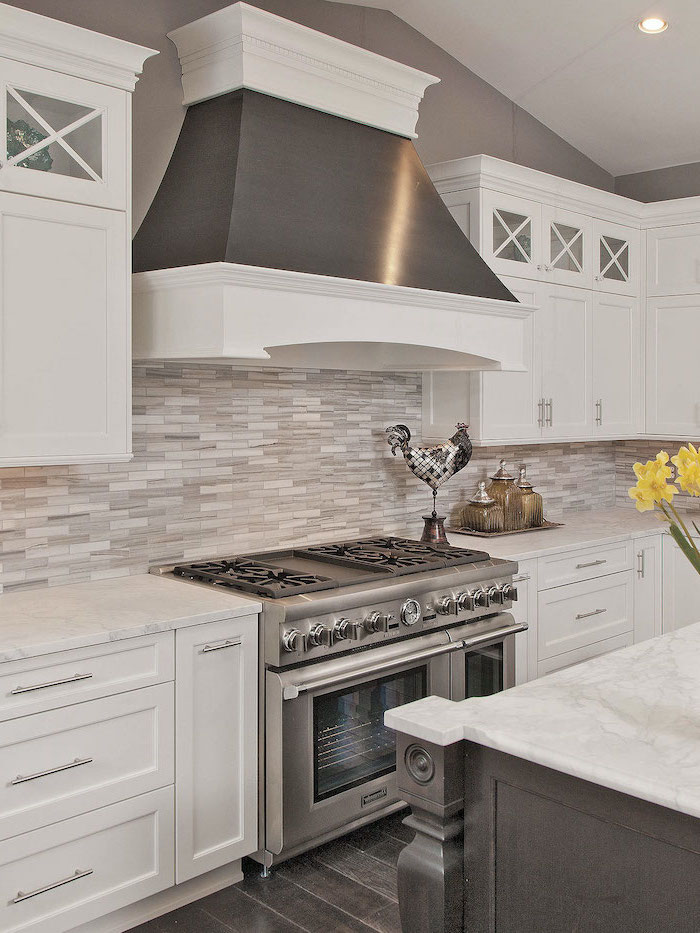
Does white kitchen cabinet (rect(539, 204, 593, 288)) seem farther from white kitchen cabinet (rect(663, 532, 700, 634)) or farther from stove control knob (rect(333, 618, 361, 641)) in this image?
stove control knob (rect(333, 618, 361, 641))

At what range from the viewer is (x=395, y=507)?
426 centimetres

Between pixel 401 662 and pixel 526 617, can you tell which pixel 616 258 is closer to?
pixel 526 617

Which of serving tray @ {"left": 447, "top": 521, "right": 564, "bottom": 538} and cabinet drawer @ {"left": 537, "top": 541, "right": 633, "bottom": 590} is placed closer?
cabinet drawer @ {"left": 537, "top": 541, "right": 633, "bottom": 590}

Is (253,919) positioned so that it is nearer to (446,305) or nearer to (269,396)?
(269,396)

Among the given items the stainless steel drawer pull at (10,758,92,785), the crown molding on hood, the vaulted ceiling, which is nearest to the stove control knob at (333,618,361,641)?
the stainless steel drawer pull at (10,758,92,785)

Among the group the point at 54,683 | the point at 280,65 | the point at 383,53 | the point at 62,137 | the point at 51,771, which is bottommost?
the point at 51,771

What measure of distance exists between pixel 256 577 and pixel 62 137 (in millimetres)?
1520

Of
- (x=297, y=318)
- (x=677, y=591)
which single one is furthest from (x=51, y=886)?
(x=677, y=591)

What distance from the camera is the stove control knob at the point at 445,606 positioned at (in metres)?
3.31

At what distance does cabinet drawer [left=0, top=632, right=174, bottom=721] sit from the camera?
230cm

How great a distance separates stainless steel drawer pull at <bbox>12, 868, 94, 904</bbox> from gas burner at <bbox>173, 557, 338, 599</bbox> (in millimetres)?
937

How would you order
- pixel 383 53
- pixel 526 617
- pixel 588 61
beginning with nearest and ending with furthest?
pixel 526 617 < pixel 383 53 < pixel 588 61

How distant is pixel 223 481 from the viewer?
3533 mm

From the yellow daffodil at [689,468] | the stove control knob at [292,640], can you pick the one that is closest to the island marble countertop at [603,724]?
the yellow daffodil at [689,468]
